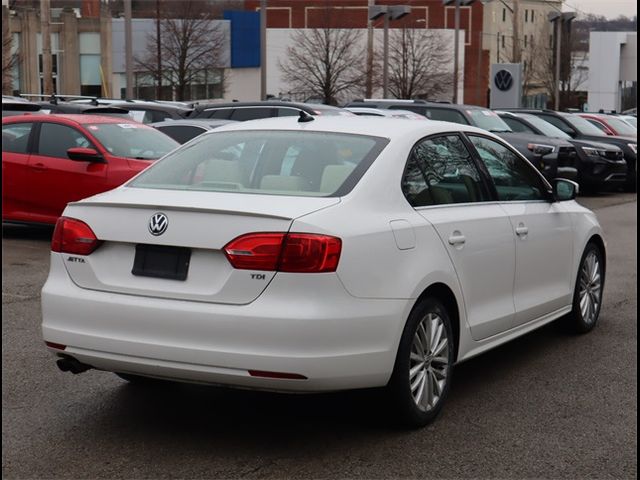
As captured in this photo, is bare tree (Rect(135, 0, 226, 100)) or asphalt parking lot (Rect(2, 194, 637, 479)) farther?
bare tree (Rect(135, 0, 226, 100))

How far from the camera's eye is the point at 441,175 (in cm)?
607

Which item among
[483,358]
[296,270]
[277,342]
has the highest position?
[296,270]

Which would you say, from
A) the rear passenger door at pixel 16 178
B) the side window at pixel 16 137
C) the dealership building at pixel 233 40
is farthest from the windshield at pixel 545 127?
the dealership building at pixel 233 40

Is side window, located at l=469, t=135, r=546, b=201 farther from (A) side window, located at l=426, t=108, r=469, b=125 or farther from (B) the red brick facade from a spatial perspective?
(B) the red brick facade

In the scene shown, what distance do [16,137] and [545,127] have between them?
527 inches

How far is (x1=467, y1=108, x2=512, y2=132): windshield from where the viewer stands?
21.5 m

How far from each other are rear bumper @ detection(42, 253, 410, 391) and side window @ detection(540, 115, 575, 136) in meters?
20.3

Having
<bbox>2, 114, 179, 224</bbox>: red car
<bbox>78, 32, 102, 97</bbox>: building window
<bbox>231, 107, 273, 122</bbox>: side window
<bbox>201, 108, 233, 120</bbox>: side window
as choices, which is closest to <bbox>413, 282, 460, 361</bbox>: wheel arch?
<bbox>2, 114, 179, 224</bbox>: red car

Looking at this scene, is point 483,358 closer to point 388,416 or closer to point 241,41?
point 388,416

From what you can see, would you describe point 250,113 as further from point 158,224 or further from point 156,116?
point 158,224

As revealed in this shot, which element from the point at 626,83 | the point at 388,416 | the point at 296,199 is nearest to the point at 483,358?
the point at 388,416

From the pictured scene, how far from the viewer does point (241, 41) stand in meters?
72.7

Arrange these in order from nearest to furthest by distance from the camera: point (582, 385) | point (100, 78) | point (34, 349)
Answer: point (582, 385), point (34, 349), point (100, 78)

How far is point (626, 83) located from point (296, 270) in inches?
3504
